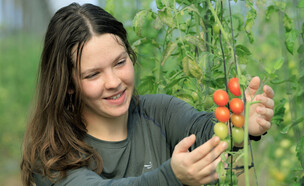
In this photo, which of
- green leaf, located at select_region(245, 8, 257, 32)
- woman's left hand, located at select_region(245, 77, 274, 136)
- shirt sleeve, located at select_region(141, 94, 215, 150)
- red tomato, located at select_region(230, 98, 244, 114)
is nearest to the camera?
red tomato, located at select_region(230, 98, 244, 114)

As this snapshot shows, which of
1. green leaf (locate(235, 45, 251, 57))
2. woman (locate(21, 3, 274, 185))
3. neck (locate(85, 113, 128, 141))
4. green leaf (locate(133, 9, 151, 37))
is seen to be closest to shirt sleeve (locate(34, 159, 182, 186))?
woman (locate(21, 3, 274, 185))

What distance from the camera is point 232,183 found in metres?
0.75

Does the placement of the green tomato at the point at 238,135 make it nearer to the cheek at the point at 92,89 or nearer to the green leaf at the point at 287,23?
the green leaf at the point at 287,23

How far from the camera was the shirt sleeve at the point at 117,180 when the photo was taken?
910mm

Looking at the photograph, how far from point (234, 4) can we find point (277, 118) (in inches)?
11.9

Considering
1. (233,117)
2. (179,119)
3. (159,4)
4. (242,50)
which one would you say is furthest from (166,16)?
(233,117)

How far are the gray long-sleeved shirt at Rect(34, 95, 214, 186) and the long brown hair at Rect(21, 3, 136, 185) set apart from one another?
0.18 ft

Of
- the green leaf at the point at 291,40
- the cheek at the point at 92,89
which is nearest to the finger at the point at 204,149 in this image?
the green leaf at the point at 291,40

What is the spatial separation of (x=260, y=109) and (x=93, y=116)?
0.72 meters

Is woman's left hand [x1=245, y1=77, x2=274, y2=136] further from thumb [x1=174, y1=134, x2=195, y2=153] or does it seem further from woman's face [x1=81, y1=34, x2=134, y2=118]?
woman's face [x1=81, y1=34, x2=134, y2=118]

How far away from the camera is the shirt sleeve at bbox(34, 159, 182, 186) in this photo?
91cm

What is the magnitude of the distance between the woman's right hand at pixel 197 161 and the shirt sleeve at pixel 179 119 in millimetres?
350

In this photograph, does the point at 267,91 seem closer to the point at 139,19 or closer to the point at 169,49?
the point at 169,49

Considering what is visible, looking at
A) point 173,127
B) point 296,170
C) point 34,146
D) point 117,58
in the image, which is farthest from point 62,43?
point 296,170
